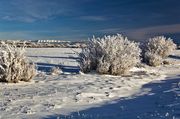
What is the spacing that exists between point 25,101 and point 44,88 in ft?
8.26

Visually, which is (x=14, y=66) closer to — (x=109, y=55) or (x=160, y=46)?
(x=109, y=55)

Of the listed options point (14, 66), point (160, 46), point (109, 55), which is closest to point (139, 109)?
point (14, 66)

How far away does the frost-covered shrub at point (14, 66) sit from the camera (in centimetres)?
1540

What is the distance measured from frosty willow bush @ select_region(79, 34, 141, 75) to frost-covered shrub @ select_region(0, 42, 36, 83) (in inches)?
156

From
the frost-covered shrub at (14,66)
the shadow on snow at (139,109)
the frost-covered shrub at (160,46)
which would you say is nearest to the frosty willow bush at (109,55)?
the frost-covered shrub at (14,66)

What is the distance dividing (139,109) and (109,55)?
32.5ft

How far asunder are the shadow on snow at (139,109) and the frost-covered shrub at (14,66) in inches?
211

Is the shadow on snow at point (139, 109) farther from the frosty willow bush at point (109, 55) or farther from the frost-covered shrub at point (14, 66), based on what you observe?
the frosty willow bush at point (109, 55)

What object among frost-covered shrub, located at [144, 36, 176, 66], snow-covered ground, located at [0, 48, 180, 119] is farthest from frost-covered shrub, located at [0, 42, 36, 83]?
frost-covered shrub, located at [144, 36, 176, 66]

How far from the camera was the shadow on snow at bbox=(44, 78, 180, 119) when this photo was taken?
8781mm

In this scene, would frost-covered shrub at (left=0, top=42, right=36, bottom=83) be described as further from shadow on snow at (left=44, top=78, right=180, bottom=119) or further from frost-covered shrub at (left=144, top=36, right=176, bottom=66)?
frost-covered shrub at (left=144, top=36, right=176, bottom=66)

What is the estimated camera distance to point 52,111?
9.76 metres

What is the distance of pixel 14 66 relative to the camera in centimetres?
1559

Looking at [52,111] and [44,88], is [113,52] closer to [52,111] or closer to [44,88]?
[44,88]
